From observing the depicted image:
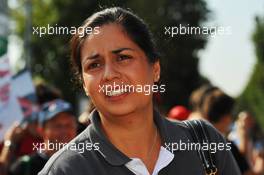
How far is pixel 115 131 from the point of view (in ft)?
6.96

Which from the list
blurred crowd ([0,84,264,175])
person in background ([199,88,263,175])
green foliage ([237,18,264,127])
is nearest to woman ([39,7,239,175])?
blurred crowd ([0,84,264,175])

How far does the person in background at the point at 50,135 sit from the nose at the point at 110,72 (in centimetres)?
121

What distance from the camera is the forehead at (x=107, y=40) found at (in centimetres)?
207

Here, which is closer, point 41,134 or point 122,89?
point 122,89

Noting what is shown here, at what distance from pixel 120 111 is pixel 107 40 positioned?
23cm

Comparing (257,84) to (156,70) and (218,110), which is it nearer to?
(218,110)

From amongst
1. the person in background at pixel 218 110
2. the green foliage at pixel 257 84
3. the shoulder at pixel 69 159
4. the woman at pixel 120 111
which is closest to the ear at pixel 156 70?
the woman at pixel 120 111

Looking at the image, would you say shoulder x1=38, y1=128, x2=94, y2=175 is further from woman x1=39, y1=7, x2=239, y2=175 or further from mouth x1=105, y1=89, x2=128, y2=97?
mouth x1=105, y1=89, x2=128, y2=97

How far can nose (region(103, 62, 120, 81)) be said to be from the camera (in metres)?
2.03

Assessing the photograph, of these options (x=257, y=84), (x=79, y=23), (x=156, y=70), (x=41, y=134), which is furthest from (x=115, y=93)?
(x=257, y=84)

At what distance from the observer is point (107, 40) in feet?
6.80

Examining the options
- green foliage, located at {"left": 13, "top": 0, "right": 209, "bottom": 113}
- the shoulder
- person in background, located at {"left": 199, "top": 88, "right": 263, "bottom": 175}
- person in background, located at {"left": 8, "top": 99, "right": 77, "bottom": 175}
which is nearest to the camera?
the shoulder

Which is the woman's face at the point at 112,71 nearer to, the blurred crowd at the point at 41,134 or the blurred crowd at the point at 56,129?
the blurred crowd at the point at 41,134

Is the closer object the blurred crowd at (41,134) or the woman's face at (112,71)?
the woman's face at (112,71)
